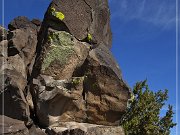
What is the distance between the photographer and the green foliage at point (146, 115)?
25359 mm

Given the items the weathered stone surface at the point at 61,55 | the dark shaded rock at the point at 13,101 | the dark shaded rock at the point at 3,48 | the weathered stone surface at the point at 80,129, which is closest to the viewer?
the dark shaded rock at the point at 13,101

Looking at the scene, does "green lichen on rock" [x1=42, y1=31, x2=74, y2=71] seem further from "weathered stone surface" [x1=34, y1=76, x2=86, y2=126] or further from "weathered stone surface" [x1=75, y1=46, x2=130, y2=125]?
"weathered stone surface" [x1=75, y1=46, x2=130, y2=125]

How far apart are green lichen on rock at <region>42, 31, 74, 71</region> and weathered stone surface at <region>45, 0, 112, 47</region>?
0.65 metres


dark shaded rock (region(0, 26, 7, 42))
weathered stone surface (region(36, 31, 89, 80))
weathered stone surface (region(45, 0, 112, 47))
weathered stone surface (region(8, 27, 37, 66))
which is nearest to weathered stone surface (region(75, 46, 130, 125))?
weathered stone surface (region(36, 31, 89, 80))

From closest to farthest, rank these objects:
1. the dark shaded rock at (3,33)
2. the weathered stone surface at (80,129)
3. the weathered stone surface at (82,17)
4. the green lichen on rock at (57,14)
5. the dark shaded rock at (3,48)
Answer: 1. the weathered stone surface at (80,129)
2. the dark shaded rock at (3,48)
3. the green lichen on rock at (57,14)
4. the weathered stone surface at (82,17)
5. the dark shaded rock at (3,33)

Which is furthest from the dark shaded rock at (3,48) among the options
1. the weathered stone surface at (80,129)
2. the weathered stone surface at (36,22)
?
the weathered stone surface at (80,129)

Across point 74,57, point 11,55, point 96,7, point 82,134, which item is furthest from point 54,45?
point 82,134

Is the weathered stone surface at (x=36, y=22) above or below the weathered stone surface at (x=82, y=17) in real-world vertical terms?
above

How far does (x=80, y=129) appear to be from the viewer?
14742 millimetres

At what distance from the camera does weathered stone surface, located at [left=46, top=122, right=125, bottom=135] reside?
1469cm

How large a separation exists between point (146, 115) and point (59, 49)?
37.8 feet

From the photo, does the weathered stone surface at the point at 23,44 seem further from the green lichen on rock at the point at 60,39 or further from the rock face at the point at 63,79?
the green lichen on rock at the point at 60,39

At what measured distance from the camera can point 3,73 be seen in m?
15.1

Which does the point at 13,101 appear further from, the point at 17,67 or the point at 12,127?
the point at 17,67
